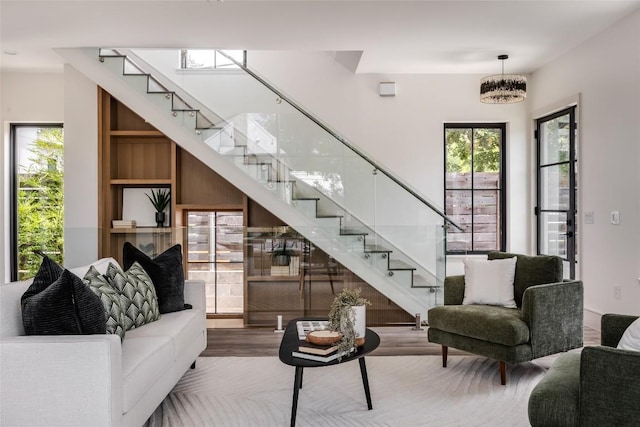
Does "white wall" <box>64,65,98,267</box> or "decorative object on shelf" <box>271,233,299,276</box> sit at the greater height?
"white wall" <box>64,65,98,267</box>

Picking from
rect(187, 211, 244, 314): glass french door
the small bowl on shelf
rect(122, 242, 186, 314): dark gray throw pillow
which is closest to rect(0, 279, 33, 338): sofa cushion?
rect(122, 242, 186, 314): dark gray throw pillow

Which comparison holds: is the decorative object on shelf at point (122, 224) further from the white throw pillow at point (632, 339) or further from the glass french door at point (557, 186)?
the white throw pillow at point (632, 339)

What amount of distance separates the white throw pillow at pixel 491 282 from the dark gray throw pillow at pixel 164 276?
7.37ft

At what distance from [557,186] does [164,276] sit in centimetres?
473

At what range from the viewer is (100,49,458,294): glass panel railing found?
17.3 feet

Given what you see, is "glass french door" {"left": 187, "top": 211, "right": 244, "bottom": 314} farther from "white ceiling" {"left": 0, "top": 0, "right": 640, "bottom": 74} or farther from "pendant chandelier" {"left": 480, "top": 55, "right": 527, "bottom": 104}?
"pendant chandelier" {"left": 480, "top": 55, "right": 527, "bottom": 104}

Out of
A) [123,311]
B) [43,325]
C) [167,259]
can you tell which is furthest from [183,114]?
[43,325]

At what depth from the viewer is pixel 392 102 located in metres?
→ 6.71

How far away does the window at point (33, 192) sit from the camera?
6.80 m

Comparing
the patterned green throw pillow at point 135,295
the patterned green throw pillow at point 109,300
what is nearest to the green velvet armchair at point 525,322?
the patterned green throw pillow at point 135,295

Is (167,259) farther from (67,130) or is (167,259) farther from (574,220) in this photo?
(574,220)

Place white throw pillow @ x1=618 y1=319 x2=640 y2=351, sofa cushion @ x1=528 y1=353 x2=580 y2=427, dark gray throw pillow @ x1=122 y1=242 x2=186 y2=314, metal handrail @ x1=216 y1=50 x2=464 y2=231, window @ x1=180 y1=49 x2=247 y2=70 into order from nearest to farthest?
1. sofa cushion @ x1=528 y1=353 x2=580 y2=427
2. white throw pillow @ x1=618 y1=319 x2=640 y2=351
3. dark gray throw pillow @ x1=122 y1=242 x2=186 y2=314
4. metal handrail @ x1=216 y1=50 x2=464 y2=231
5. window @ x1=180 y1=49 x2=247 y2=70

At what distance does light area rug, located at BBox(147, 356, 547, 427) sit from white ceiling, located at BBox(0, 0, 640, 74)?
3000mm

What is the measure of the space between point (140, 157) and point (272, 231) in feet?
8.18
